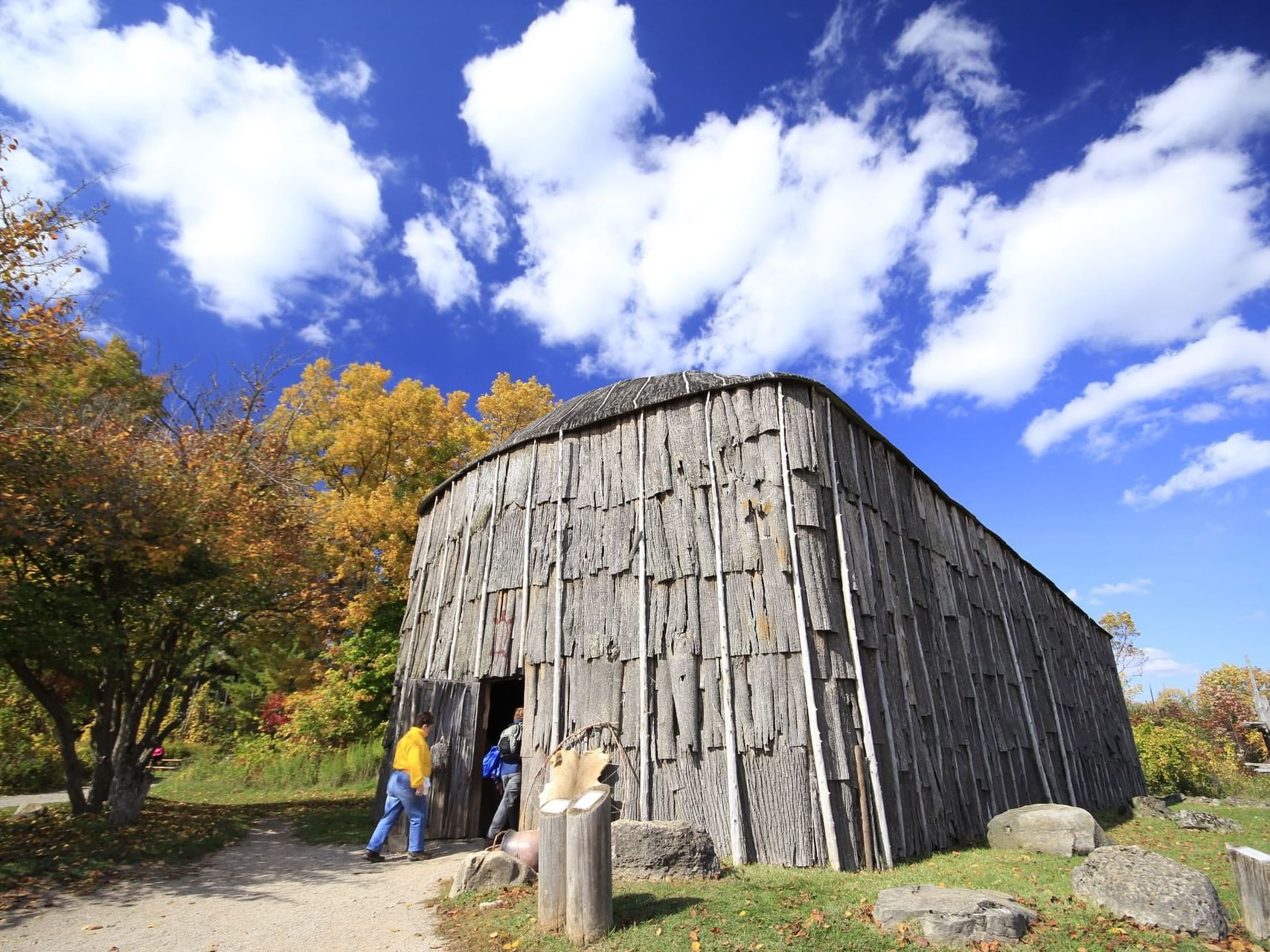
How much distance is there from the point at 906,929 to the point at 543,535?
22.0 ft

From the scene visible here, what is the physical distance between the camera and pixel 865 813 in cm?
752

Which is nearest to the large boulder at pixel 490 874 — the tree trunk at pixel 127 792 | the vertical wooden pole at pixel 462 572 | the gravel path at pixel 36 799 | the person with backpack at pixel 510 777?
the person with backpack at pixel 510 777

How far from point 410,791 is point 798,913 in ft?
16.0

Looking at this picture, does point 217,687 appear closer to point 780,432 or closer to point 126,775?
point 126,775

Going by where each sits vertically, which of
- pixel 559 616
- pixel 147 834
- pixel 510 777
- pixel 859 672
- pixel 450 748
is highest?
pixel 559 616

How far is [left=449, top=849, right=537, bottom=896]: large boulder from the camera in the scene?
21.3ft

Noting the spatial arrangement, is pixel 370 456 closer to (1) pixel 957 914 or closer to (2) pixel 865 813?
(2) pixel 865 813

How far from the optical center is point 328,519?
1917cm

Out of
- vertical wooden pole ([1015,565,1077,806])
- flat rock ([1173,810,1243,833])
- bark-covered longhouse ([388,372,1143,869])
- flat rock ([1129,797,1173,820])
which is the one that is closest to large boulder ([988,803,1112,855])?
bark-covered longhouse ([388,372,1143,869])

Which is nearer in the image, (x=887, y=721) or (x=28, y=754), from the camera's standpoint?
(x=887, y=721)

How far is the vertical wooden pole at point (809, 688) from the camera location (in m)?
7.29

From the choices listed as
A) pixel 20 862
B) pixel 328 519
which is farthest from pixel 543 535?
pixel 328 519

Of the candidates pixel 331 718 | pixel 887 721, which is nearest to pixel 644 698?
pixel 887 721

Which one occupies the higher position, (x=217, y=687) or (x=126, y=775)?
(x=217, y=687)
